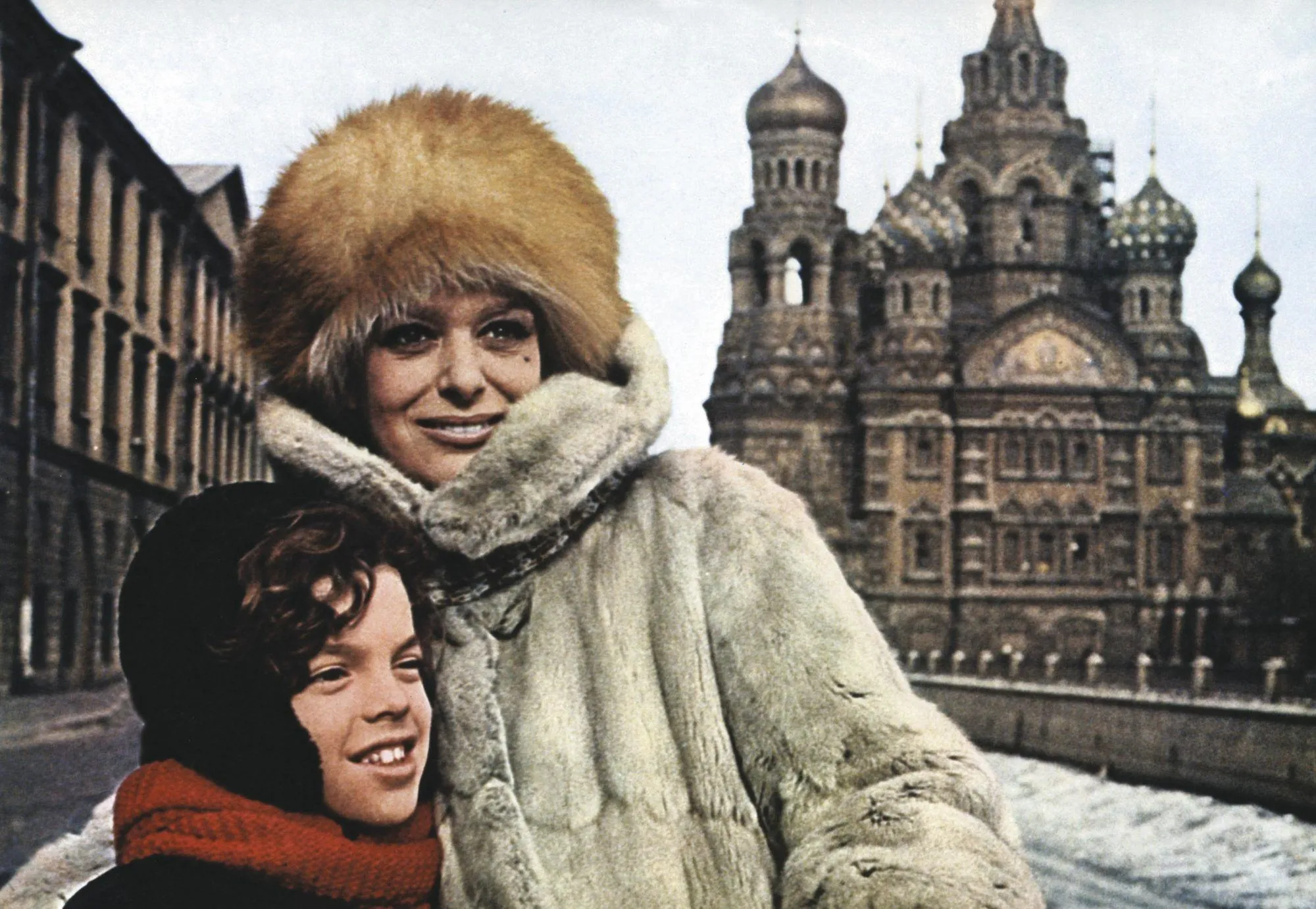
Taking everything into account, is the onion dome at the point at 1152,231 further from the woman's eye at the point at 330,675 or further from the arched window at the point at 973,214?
the woman's eye at the point at 330,675

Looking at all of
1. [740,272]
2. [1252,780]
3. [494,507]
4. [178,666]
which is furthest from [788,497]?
[740,272]

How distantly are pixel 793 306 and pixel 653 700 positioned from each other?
1697 inches

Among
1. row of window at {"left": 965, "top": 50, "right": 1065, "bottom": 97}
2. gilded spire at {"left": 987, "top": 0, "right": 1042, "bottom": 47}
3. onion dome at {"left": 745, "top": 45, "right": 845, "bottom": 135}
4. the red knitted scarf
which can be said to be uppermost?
gilded spire at {"left": 987, "top": 0, "right": 1042, "bottom": 47}

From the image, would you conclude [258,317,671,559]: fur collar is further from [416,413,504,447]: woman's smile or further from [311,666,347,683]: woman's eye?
[311,666,347,683]: woman's eye

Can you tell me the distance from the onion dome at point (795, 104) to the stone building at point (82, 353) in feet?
94.7

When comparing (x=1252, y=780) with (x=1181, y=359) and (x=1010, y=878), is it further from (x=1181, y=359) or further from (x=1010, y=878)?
(x=1181, y=359)

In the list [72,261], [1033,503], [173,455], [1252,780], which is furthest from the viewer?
[1033,503]

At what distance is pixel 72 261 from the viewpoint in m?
13.5

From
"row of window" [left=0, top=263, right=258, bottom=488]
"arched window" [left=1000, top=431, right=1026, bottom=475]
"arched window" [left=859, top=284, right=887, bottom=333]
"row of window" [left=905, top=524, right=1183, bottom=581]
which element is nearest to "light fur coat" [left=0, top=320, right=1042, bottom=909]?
"row of window" [left=0, top=263, right=258, bottom=488]

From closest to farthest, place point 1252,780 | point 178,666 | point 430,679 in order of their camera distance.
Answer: point 178,666
point 430,679
point 1252,780

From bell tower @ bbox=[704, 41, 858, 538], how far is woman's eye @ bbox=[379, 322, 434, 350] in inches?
1556

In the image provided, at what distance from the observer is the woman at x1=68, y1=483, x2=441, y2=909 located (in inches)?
74.5

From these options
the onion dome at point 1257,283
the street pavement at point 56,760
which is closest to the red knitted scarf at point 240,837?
the street pavement at point 56,760

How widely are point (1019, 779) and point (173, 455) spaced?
13.2 meters
